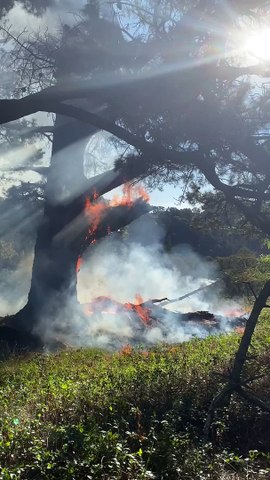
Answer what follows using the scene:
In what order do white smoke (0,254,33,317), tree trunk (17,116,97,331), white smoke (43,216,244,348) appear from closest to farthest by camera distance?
white smoke (43,216,244,348)
tree trunk (17,116,97,331)
white smoke (0,254,33,317)

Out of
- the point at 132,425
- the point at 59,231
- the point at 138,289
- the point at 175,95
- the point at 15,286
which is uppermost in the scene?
the point at 15,286

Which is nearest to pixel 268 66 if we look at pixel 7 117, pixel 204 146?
pixel 204 146

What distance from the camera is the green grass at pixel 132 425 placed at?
3830mm

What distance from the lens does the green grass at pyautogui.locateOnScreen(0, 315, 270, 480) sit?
383 cm

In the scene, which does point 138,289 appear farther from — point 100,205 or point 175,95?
point 175,95

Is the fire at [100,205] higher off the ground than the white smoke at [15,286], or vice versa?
the white smoke at [15,286]

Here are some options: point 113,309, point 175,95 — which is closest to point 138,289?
point 113,309

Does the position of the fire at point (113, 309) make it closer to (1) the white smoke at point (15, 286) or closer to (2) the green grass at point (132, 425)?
(1) the white smoke at point (15, 286)

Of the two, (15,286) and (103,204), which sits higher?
(15,286)

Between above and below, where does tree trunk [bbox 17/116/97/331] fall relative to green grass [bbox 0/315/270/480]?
above

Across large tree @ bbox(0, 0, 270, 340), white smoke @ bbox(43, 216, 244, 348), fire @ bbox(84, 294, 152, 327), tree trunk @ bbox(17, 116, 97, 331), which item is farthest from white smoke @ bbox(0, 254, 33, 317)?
large tree @ bbox(0, 0, 270, 340)

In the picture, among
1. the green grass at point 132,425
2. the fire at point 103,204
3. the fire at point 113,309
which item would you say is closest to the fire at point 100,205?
the fire at point 103,204

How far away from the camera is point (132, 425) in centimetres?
510

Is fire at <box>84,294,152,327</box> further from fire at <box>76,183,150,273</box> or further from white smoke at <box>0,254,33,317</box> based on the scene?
white smoke at <box>0,254,33,317</box>
